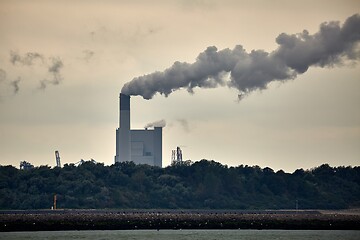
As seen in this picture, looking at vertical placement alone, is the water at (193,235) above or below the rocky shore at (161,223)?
below

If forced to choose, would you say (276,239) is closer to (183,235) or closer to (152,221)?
(183,235)

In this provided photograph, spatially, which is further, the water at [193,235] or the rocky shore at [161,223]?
the rocky shore at [161,223]

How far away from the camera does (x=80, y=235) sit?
126562mm

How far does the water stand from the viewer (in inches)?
4828

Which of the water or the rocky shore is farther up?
the rocky shore

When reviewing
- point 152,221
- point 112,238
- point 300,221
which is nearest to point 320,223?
point 300,221

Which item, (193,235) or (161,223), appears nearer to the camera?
(193,235)

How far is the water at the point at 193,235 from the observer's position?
402 feet

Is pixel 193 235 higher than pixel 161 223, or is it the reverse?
pixel 161 223

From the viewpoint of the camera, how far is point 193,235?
12781 centimetres

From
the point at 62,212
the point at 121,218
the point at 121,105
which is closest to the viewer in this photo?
the point at 121,218

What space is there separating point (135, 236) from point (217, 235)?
9.98m

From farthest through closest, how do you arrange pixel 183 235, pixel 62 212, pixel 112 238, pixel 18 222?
pixel 62 212, pixel 18 222, pixel 183 235, pixel 112 238

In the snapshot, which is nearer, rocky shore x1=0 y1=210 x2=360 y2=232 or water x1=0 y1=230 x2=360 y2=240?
water x1=0 y1=230 x2=360 y2=240
